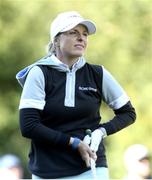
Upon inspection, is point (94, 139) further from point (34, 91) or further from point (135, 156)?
point (135, 156)

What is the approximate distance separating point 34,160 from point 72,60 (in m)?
0.62

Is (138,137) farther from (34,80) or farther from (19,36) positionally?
(34,80)

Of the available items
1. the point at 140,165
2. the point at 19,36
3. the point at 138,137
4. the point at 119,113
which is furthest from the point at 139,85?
the point at 119,113

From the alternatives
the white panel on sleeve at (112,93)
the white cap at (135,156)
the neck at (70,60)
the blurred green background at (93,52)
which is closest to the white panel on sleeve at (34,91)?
the neck at (70,60)

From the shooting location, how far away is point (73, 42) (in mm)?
5270

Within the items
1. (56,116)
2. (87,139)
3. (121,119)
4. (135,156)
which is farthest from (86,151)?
(135,156)

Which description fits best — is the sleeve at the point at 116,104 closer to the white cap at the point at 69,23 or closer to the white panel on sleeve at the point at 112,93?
the white panel on sleeve at the point at 112,93

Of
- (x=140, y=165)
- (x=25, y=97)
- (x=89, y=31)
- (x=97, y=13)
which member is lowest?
(x=140, y=165)

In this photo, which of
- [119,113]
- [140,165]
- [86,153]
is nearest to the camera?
[86,153]

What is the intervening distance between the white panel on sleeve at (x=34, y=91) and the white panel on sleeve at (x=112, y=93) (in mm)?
403

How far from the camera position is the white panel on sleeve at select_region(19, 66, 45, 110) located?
5.13 m

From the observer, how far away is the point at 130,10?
12.8 meters

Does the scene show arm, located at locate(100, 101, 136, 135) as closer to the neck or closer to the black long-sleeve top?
the black long-sleeve top

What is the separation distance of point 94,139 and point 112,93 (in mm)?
362
